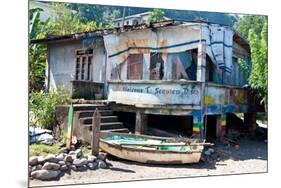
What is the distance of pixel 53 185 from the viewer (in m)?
4.70

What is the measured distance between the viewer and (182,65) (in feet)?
18.9

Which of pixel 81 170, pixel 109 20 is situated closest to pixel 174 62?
pixel 109 20

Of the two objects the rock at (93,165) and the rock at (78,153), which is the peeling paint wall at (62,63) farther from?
the rock at (93,165)

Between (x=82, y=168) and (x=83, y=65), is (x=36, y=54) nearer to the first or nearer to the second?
(x=83, y=65)

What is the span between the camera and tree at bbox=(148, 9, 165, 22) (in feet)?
17.6

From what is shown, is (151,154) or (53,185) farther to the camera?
(151,154)

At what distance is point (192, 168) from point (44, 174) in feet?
6.27

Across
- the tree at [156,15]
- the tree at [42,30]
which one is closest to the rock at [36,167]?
the tree at [42,30]

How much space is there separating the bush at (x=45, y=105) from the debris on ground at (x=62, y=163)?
40cm

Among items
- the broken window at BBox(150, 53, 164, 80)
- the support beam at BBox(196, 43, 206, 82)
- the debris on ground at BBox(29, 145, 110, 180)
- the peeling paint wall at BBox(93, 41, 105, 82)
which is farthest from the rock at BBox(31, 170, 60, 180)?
the support beam at BBox(196, 43, 206, 82)

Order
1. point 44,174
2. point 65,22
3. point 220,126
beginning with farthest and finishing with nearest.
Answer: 1. point 220,126
2. point 65,22
3. point 44,174

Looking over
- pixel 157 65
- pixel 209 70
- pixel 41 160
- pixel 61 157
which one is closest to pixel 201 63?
pixel 209 70

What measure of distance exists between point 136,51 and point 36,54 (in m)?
1.50
